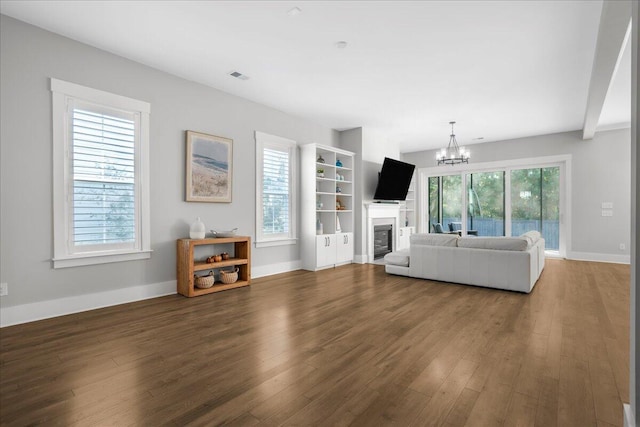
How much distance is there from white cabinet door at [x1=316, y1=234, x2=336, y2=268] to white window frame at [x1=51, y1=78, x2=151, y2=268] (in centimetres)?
291

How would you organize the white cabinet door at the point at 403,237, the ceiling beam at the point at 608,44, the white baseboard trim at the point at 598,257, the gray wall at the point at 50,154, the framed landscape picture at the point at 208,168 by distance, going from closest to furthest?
the ceiling beam at the point at 608,44
the gray wall at the point at 50,154
the framed landscape picture at the point at 208,168
the white baseboard trim at the point at 598,257
the white cabinet door at the point at 403,237

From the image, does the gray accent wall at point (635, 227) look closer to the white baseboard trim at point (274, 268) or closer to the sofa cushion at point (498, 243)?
the sofa cushion at point (498, 243)

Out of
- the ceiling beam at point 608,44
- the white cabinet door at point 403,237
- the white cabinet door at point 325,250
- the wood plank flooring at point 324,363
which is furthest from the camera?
the white cabinet door at point 403,237

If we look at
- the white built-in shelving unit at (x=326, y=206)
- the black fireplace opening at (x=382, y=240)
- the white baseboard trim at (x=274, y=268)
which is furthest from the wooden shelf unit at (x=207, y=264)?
the black fireplace opening at (x=382, y=240)

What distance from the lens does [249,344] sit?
261 cm

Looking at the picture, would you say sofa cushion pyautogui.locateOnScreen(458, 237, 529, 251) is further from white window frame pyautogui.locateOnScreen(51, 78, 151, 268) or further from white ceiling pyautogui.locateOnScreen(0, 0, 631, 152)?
white window frame pyautogui.locateOnScreen(51, 78, 151, 268)

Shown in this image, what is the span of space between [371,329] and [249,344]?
1067 mm

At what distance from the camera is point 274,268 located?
559cm

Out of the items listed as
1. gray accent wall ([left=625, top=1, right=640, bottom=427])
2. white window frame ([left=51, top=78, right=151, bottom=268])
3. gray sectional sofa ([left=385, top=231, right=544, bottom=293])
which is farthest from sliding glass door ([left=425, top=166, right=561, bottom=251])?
gray accent wall ([left=625, top=1, right=640, bottom=427])

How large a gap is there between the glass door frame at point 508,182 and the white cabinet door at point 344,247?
11.3 feet

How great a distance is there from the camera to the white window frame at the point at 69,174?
10.8ft

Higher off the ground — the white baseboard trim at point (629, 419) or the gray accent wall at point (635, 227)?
the gray accent wall at point (635, 227)

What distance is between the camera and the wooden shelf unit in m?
4.07

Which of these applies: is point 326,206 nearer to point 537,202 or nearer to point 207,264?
point 207,264
